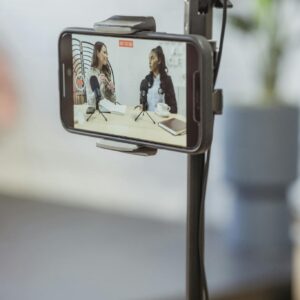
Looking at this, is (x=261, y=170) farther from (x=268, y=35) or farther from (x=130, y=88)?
(x=130, y=88)

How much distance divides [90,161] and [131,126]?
1.40m

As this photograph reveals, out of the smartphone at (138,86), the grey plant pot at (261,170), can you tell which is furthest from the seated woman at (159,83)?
the grey plant pot at (261,170)

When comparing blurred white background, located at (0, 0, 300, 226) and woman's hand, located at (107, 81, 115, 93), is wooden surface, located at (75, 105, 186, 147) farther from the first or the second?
blurred white background, located at (0, 0, 300, 226)

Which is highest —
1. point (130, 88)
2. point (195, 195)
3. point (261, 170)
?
point (130, 88)

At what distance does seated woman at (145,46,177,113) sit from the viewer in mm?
667

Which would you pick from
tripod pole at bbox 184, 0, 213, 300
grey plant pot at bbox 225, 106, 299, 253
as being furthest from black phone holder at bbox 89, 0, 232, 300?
grey plant pot at bbox 225, 106, 299, 253

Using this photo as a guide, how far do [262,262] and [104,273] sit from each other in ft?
1.57

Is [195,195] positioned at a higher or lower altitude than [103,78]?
lower

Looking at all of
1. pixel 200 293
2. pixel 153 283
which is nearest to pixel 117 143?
pixel 200 293

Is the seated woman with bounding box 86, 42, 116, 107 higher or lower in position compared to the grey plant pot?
higher

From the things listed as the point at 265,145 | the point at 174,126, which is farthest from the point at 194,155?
the point at 265,145

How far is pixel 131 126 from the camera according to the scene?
698 mm

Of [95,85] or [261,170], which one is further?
[261,170]

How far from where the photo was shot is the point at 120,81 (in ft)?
2.34
